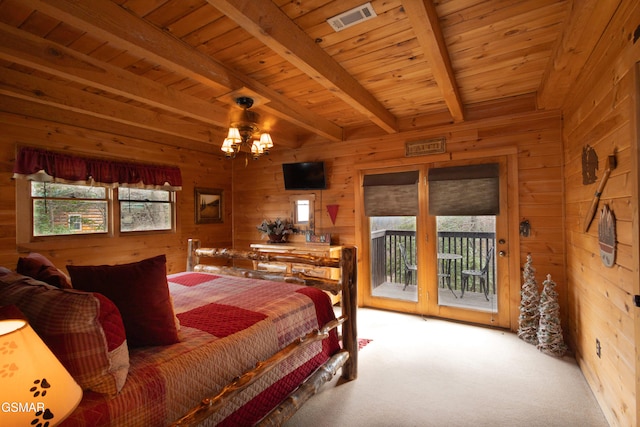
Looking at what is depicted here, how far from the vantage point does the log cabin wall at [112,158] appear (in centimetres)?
318

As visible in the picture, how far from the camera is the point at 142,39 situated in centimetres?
184

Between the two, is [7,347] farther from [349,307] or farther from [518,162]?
[518,162]

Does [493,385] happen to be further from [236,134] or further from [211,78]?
[211,78]

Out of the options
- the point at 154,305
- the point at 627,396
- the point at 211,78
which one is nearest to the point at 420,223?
the point at 627,396

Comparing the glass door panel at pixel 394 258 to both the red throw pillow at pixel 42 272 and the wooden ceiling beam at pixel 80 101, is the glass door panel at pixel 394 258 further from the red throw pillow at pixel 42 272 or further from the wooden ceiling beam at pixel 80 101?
the red throw pillow at pixel 42 272

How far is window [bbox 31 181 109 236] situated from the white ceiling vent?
3.61 m

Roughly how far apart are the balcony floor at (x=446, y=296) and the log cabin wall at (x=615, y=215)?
93 centimetres

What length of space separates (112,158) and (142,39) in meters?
2.70

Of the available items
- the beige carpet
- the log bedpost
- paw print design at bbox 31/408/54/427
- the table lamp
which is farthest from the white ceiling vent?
the beige carpet

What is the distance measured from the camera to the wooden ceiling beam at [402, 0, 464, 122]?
1616 millimetres

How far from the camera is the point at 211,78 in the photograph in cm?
231

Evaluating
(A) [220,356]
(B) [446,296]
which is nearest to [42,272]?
(A) [220,356]

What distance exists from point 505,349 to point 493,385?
29.5 inches

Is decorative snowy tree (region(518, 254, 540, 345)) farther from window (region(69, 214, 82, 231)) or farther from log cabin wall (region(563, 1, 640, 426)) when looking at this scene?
window (region(69, 214, 82, 231))
